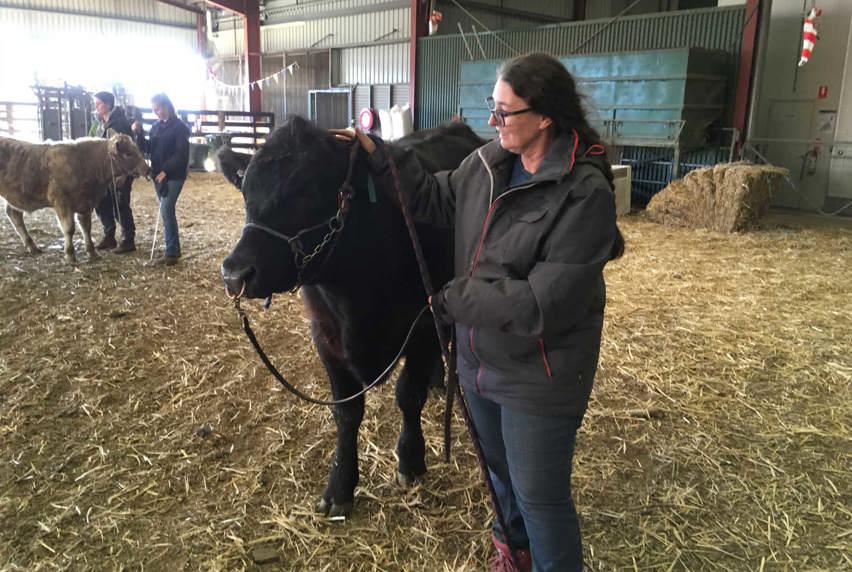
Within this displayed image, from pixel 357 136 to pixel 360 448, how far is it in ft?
5.83

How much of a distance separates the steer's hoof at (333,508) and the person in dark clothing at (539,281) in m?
1.07

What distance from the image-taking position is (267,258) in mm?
2029

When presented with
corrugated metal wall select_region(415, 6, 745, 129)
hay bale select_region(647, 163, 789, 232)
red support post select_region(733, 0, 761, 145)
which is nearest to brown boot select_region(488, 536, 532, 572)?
hay bale select_region(647, 163, 789, 232)

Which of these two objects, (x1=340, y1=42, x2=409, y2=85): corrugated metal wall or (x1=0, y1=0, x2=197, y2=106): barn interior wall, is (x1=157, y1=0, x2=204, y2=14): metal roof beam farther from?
(x1=340, y1=42, x2=409, y2=85): corrugated metal wall

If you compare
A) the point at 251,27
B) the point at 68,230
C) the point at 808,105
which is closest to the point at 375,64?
the point at 251,27

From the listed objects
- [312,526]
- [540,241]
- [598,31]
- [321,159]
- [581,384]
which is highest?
[598,31]

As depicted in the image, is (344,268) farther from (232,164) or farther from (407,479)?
(407,479)

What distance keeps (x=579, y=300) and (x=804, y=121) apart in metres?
13.0

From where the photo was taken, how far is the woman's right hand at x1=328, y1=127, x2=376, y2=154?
2.20m

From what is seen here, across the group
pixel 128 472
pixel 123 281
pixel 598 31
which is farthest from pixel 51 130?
pixel 128 472

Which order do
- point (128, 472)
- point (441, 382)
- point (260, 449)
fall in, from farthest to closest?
point (441, 382) < point (260, 449) < point (128, 472)

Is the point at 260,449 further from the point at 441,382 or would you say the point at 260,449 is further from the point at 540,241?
the point at 540,241

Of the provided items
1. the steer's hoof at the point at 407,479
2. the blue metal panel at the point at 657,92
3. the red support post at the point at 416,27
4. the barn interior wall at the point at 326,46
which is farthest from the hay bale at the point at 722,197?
the barn interior wall at the point at 326,46

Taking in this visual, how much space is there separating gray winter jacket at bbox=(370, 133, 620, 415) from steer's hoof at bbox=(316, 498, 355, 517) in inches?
44.7
